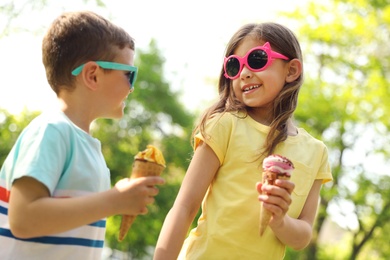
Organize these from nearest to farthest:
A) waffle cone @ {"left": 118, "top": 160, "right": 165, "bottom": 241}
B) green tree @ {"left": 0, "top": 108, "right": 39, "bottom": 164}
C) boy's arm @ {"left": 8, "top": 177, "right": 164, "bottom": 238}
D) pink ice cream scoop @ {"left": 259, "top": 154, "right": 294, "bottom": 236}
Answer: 1. boy's arm @ {"left": 8, "top": 177, "right": 164, "bottom": 238}
2. waffle cone @ {"left": 118, "top": 160, "right": 165, "bottom": 241}
3. pink ice cream scoop @ {"left": 259, "top": 154, "right": 294, "bottom": 236}
4. green tree @ {"left": 0, "top": 108, "right": 39, "bottom": 164}

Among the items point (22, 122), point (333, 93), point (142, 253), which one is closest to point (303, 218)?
point (22, 122)

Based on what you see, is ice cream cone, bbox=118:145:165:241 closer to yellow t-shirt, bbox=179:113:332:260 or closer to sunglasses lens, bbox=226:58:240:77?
yellow t-shirt, bbox=179:113:332:260

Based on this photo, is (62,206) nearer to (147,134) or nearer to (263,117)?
(263,117)

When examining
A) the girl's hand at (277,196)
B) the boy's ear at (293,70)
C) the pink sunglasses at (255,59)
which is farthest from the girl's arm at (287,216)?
the pink sunglasses at (255,59)

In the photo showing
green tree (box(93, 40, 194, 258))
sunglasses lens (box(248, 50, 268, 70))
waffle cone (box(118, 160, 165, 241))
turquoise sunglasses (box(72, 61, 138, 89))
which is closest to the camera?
waffle cone (box(118, 160, 165, 241))

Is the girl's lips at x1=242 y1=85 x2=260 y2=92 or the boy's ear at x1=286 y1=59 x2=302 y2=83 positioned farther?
the boy's ear at x1=286 y1=59 x2=302 y2=83

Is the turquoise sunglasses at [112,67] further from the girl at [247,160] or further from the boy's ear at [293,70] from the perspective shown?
the boy's ear at [293,70]

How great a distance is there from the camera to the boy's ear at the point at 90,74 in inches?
119

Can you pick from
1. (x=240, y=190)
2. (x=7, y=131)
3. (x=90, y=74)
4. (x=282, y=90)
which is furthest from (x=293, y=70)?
(x=7, y=131)

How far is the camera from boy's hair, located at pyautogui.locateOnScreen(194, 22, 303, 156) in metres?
3.47

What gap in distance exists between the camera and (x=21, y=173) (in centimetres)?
266

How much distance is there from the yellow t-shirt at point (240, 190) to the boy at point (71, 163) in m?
0.48

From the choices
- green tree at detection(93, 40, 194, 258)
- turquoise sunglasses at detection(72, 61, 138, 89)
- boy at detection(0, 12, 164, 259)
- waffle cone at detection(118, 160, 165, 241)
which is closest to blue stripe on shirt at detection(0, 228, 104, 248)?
boy at detection(0, 12, 164, 259)

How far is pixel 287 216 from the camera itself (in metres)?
3.13
